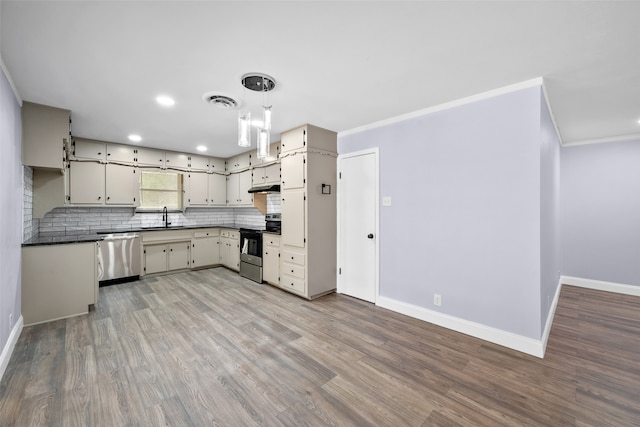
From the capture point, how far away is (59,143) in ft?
10.4

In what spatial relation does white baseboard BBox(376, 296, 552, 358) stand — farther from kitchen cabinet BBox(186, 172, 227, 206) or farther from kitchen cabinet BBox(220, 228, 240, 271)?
kitchen cabinet BBox(186, 172, 227, 206)

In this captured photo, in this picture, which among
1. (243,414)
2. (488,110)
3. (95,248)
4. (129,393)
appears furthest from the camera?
(95,248)

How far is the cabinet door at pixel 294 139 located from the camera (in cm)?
383

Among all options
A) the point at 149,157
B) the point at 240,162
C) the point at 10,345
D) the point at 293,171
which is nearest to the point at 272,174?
the point at 293,171

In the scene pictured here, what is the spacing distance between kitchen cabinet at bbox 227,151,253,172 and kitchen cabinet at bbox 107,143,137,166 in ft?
6.02

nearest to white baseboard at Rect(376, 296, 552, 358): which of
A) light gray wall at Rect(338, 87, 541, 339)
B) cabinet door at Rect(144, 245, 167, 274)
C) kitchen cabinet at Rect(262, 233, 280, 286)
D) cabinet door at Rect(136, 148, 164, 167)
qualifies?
light gray wall at Rect(338, 87, 541, 339)

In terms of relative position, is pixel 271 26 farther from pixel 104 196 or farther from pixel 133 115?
pixel 104 196

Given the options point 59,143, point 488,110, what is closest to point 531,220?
point 488,110

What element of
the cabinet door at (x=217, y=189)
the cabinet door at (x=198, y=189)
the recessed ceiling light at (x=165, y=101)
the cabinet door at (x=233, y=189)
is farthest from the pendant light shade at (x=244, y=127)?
the cabinet door at (x=217, y=189)

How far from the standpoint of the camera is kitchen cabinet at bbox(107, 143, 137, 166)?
475 cm

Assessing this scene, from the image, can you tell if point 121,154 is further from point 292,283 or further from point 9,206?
point 292,283

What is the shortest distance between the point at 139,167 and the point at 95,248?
7.20ft

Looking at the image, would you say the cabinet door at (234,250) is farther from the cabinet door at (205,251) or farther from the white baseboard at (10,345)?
the white baseboard at (10,345)

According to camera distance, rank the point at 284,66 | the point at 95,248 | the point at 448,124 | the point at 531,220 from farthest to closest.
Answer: the point at 95,248
the point at 448,124
the point at 531,220
the point at 284,66
